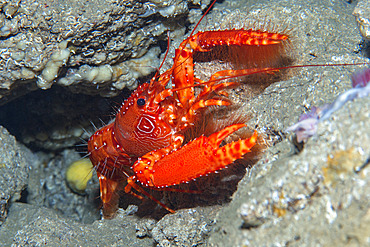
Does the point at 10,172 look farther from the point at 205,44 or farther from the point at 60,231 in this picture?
the point at 205,44

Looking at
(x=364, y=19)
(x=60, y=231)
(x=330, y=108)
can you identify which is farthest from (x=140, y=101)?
(x=364, y=19)

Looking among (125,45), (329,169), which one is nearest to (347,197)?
(329,169)

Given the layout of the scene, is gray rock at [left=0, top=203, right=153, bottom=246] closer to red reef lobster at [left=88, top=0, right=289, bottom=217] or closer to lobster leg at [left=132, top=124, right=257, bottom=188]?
red reef lobster at [left=88, top=0, right=289, bottom=217]

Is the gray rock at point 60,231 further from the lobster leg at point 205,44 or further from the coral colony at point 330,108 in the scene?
the coral colony at point 330,108

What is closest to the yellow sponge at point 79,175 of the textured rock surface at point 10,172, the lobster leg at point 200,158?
the textured rock surface at point 10,172

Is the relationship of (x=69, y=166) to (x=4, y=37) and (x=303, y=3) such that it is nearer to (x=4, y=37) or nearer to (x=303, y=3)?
(x=4, y=37)

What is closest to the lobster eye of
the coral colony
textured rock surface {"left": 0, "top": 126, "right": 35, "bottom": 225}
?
the coral colony
